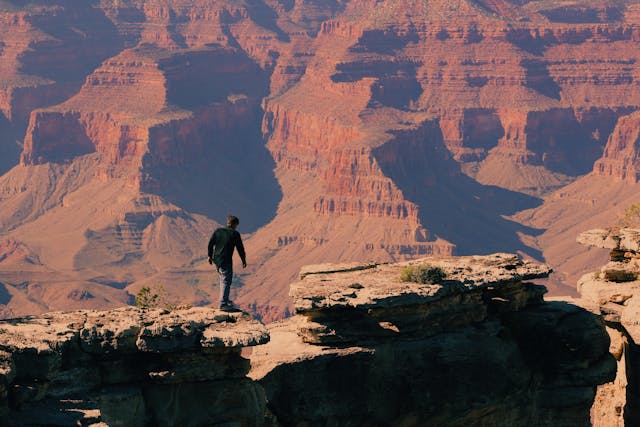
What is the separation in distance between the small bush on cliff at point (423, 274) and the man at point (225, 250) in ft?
12.2

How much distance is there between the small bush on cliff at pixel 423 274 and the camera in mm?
30000

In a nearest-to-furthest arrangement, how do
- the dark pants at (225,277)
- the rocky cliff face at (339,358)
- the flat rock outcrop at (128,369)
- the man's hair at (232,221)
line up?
the flat rock outcrop at (128,369) → the rocky cliff face at (339,358) → the man's hair at (232,221) → the dark pants at (225,277)

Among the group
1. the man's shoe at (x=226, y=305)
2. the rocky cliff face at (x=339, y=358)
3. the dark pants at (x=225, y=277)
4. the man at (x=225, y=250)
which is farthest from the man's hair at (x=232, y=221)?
the rocky cliff face at (x=339, y=358)

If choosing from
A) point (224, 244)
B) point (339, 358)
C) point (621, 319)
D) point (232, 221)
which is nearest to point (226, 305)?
point (224, 244)

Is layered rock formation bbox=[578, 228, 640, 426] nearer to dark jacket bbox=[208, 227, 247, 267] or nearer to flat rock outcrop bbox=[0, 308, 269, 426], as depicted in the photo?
dark jacket bbox=[208, 227, 247, 267]

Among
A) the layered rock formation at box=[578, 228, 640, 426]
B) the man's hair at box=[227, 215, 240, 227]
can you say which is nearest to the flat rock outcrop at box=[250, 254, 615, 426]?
the man's hair at box=[227, 215, 240, 227]

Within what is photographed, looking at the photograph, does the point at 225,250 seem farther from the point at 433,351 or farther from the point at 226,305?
the point at 433,351

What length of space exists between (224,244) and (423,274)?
4.43 m

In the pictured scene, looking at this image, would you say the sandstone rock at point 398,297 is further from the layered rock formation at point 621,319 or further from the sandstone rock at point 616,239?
the sandstone rock at point 616,239

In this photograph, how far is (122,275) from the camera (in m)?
184

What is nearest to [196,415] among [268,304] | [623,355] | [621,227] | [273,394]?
[273,394]

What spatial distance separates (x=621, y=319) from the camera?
34.9 m

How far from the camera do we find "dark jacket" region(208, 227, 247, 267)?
94.7 feet

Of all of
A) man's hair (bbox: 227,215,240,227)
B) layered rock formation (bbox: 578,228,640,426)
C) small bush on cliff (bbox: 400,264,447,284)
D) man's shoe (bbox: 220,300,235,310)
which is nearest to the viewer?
man's shoe (bbox: 220,300,235,310)
